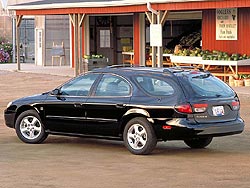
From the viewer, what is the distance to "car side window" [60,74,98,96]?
1295cm

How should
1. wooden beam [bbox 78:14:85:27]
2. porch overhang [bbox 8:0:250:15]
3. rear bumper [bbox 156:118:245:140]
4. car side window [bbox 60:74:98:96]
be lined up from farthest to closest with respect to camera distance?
1. wooden beam [bbox 78:14:85:27]
2. porch overhang [bbox 8:0:250:15]
3. car side window [bbox 60:74:98:96]
4. rear bumper [bbox 156:118:245:140]

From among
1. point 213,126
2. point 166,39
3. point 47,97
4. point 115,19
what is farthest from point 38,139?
point 115,19

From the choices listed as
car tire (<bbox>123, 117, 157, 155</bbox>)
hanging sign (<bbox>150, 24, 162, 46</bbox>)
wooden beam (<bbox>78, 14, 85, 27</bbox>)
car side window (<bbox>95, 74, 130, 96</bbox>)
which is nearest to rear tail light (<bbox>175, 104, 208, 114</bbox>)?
car tire (<bbox>123, 117, 157, 155</bbox>)

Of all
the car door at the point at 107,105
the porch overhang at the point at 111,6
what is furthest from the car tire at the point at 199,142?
the porch overhang at the point at 111,6

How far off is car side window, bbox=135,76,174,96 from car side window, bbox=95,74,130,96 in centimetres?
24

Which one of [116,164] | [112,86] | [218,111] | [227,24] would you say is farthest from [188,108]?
[227,24]

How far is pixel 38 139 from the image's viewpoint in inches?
527

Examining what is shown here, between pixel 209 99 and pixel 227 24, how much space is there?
52.0 feet

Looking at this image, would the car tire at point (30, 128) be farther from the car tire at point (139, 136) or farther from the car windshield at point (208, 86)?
the car windshield at point (208, 86)

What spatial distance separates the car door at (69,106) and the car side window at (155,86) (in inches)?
34.5

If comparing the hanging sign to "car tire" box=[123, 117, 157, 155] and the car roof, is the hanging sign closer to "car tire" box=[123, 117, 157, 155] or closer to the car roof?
the car roof

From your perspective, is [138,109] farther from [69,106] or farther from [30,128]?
[30,128]

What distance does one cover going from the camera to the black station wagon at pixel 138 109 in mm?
11812

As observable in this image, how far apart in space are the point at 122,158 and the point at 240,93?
1185cm
